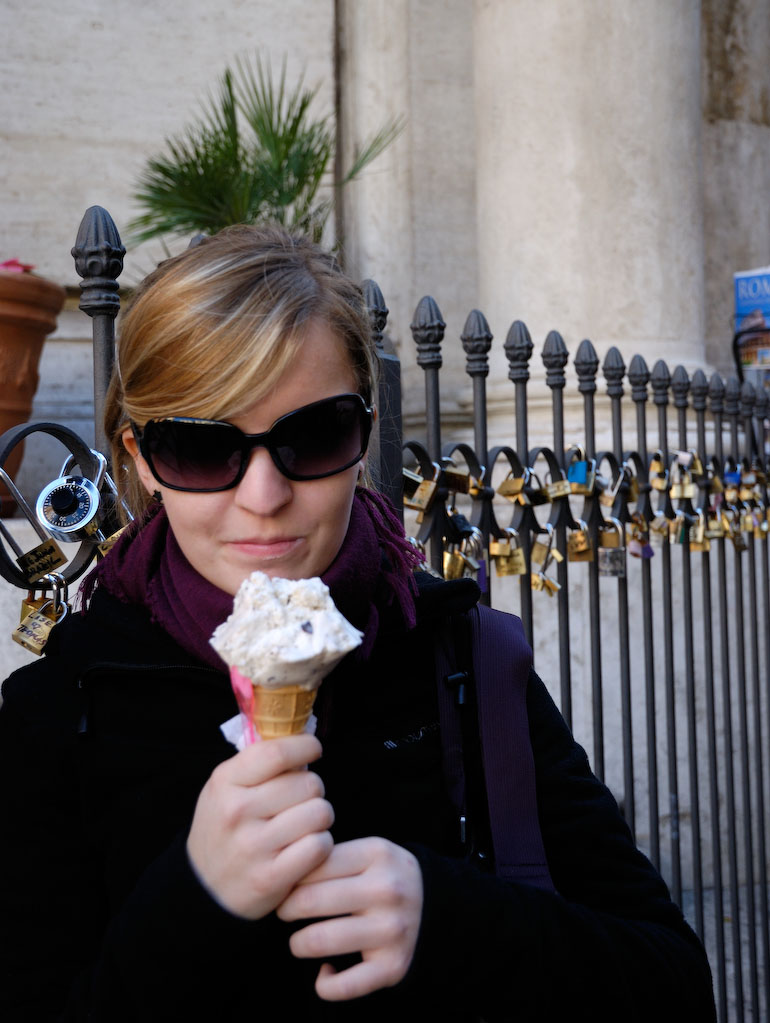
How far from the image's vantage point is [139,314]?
1.35 metres

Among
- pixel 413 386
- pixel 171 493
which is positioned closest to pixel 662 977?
pixel 171 493

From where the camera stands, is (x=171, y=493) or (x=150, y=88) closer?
(x=171, y=493)

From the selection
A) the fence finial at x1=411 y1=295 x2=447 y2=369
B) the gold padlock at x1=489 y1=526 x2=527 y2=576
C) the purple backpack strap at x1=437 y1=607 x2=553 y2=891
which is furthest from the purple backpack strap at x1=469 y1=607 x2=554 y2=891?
the gold padlock at x1=489 y1=526 x2=527 y2=576

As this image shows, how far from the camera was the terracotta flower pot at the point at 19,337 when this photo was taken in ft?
11.5

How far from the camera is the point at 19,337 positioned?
3.63 meters

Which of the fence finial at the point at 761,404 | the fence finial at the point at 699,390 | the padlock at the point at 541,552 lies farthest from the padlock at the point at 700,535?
the padlock at the point at 541,552

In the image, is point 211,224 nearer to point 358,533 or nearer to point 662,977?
point 358,533

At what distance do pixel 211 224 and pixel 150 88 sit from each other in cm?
116

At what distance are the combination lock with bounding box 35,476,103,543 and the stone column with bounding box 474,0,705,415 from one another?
3.14 m

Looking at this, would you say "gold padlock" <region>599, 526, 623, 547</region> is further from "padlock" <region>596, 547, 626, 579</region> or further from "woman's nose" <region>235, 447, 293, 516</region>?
"woman's nose" <region>235, 447, 293, 516</region>

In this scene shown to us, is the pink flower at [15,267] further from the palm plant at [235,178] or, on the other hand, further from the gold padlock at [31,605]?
the gold padlock at [31,605]

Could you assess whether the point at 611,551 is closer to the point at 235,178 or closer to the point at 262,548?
the point at 262,548

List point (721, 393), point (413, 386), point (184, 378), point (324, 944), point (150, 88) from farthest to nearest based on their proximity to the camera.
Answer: point (413, 386) → point (150, 88) → point (721, 393) → point (184, 378) → point (324, 944)

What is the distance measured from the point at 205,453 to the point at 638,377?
8.61 feet
